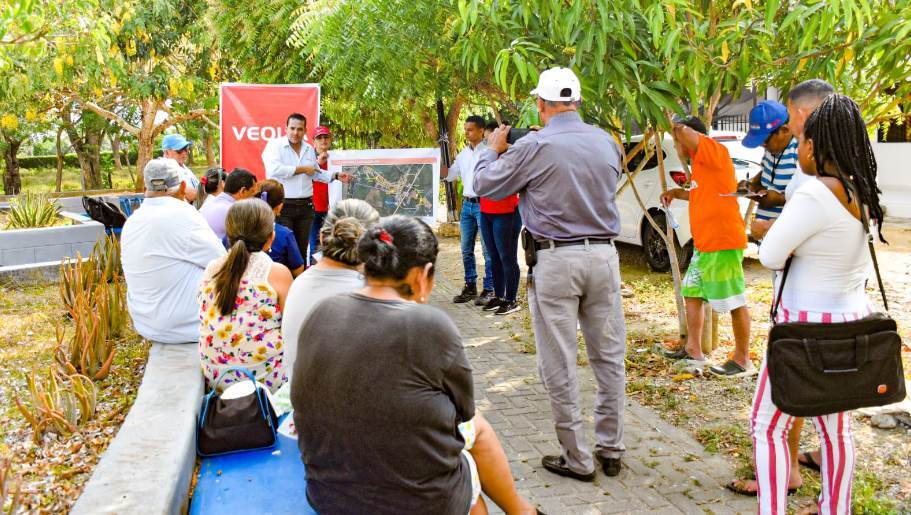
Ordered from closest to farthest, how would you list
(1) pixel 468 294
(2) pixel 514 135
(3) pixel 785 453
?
(3) pixel 785 453 → (2) pixel 514 135 → (1) pixel 468 294

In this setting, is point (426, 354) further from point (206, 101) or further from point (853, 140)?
point (206, 101)

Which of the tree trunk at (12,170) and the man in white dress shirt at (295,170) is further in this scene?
the tree trunk at (12,170)

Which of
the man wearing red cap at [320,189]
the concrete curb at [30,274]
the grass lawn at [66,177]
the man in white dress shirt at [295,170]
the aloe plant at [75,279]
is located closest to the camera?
the aloe plant at [75,279]

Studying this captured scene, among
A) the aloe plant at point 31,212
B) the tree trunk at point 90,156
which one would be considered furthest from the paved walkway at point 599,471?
the tree trunk at point 90,156

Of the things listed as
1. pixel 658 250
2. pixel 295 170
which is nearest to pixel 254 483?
pixel 295 170

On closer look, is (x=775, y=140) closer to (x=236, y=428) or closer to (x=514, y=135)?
(x=514, y=135)

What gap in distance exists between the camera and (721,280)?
5.79 metres

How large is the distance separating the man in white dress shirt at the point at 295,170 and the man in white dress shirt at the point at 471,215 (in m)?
1.47

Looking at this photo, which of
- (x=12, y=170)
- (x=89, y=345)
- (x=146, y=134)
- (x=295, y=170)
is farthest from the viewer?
(x=12, y=170)

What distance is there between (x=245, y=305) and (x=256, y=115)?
15.5 ft

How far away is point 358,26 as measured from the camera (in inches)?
299

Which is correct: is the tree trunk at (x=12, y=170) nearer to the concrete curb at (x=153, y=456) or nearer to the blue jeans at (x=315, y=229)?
the blue jeans at (x=315, y=229)

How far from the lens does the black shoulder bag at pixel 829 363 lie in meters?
3.18

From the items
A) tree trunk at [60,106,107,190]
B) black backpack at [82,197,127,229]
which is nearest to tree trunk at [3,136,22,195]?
tree trunk at [60,106,107,190]
